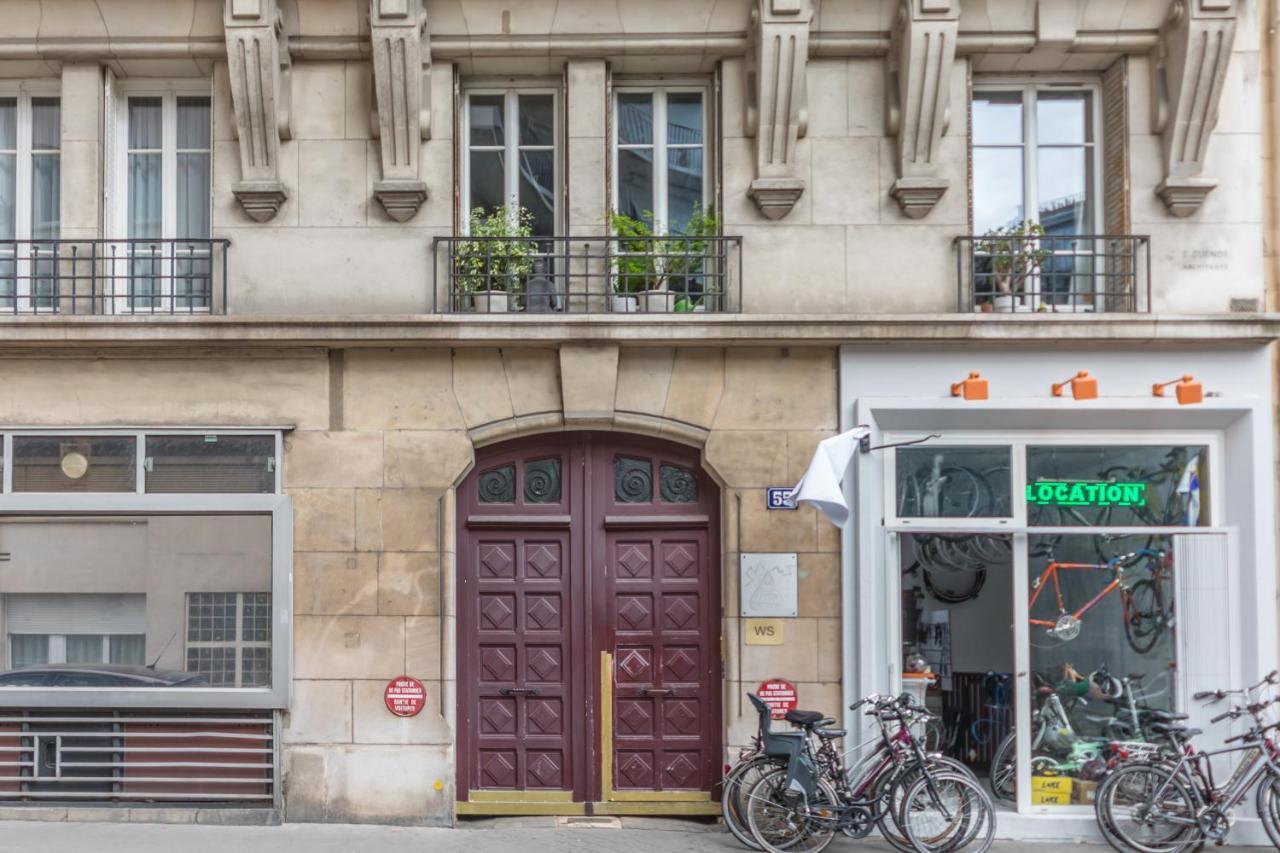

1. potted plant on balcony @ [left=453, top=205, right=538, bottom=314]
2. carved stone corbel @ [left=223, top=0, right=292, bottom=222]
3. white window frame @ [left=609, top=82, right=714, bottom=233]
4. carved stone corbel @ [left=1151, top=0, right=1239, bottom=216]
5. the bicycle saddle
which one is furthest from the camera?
white window frame @ [left=609, top=82, right=714, bottom=233]

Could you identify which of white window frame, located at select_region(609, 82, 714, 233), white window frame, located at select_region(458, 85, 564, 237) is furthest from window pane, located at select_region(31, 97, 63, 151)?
white window frame, located at select_region(609, 82, 714, 233)

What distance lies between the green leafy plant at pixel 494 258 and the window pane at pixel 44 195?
3.49 metres

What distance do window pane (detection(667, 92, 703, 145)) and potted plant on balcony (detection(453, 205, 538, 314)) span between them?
1.56 meters

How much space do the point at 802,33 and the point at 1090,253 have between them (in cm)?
296

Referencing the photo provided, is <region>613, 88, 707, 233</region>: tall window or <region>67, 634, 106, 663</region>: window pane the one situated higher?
<region>613, 88, 707, 233</region>: tall window

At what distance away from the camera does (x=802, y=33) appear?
934 centimetres

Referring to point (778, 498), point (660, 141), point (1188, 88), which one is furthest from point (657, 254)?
point (1188, 88)

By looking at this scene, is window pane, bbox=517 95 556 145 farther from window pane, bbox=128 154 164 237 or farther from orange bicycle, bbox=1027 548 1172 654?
orange bicycle, bbox=1027 548 1172 654

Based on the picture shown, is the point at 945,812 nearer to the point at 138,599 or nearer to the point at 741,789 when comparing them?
the point at 741,789

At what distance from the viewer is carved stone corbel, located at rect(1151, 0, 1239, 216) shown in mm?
9250

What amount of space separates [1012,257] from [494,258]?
423 cm

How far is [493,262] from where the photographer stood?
976 cm

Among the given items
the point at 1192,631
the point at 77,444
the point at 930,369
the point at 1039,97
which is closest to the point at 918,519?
the point at 930,369

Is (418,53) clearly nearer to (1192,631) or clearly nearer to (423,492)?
(423,492)
